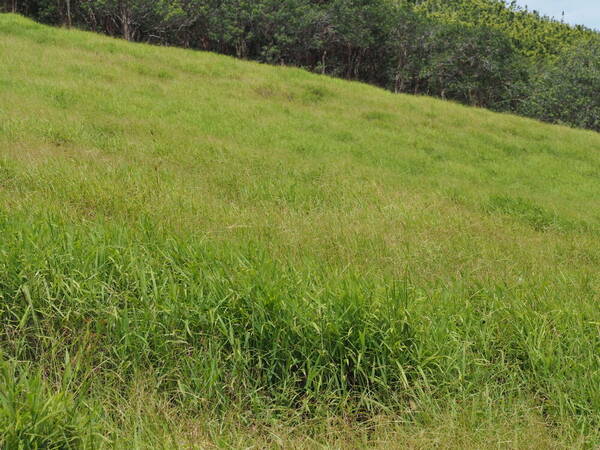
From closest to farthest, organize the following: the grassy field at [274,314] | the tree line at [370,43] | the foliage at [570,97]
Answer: the grassy field at [274,314] → the tree line at [370,43] → the foliage at [570,97]

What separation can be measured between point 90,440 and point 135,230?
2.04m

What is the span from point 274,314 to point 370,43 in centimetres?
4196

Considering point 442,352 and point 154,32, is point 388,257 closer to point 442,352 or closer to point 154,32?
point 442,352

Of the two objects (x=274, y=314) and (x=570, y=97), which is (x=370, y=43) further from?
(x=274, y=314)

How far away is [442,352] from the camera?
231 cm

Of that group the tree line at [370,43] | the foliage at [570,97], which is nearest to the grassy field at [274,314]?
the tree line at [370,43]

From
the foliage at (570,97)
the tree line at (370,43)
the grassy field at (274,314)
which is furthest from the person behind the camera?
the foliage at (570,97)

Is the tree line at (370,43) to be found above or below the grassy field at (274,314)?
above

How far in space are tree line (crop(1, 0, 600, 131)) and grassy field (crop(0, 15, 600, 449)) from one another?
26.7 meters

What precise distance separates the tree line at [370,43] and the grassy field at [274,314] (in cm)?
2672

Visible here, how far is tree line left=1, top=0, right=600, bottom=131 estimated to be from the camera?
30984 mm

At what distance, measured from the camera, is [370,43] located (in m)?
39.9

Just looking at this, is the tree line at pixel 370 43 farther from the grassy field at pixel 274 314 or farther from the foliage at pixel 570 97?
the grassy field at pixel 274 314

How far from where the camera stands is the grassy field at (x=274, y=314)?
195cm
